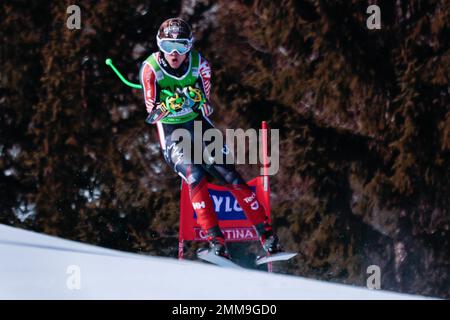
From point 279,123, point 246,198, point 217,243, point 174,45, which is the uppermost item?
point 174,45

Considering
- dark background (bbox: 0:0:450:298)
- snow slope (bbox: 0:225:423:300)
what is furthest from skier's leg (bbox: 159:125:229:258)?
dark background (bbox: 0:0:450:298)

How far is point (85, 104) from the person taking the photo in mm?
8328

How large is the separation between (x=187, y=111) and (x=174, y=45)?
0.44m

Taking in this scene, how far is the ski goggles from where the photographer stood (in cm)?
656

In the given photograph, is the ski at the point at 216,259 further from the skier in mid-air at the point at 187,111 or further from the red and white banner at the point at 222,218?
the red and white banner at the point at 222,218

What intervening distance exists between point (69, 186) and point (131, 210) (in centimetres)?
54

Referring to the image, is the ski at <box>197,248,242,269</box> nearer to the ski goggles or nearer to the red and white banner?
the red and white banner

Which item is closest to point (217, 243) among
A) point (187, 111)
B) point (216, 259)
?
point (216, 259)

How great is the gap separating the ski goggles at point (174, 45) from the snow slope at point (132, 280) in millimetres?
1548

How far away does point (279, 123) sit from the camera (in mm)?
8375

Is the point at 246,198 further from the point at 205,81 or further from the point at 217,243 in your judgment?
the point at 205,81

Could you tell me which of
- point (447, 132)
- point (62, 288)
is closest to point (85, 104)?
point (447, 132)

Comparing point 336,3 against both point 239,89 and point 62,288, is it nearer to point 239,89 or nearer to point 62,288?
point 239,89

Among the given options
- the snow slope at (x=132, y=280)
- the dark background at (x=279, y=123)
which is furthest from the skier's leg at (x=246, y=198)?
the dark background at (x=279, y=123)
